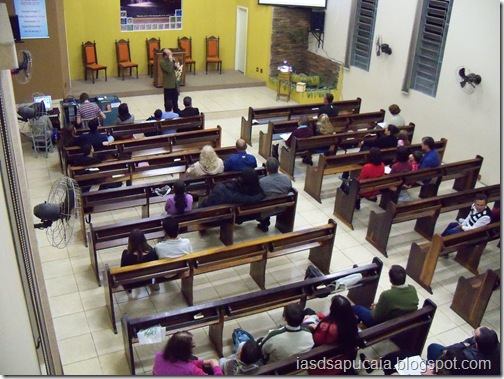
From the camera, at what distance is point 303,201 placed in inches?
304

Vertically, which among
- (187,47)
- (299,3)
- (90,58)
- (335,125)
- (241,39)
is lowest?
(335,125)

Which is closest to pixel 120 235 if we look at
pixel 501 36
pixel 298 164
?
pixel 298 164

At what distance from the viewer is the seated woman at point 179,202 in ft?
A: 19.0

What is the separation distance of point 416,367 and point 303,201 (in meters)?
3.78

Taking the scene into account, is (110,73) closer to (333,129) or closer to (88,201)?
(333,129)

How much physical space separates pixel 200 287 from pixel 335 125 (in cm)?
480

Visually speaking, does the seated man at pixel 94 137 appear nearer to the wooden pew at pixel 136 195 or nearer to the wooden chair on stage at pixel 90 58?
the wooden pew at pixel 136 195

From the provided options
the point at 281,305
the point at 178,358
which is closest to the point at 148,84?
the point at 281,305

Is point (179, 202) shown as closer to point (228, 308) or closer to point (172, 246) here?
point (172, 246)

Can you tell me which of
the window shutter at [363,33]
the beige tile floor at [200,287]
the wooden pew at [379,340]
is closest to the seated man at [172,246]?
the beige tile floor at [200,287]

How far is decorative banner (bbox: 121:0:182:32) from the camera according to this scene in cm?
1259

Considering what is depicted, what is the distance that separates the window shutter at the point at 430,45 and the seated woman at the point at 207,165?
505 cm

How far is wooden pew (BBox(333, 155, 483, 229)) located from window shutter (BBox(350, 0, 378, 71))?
4.32 metres

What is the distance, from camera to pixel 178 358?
12.3ft
